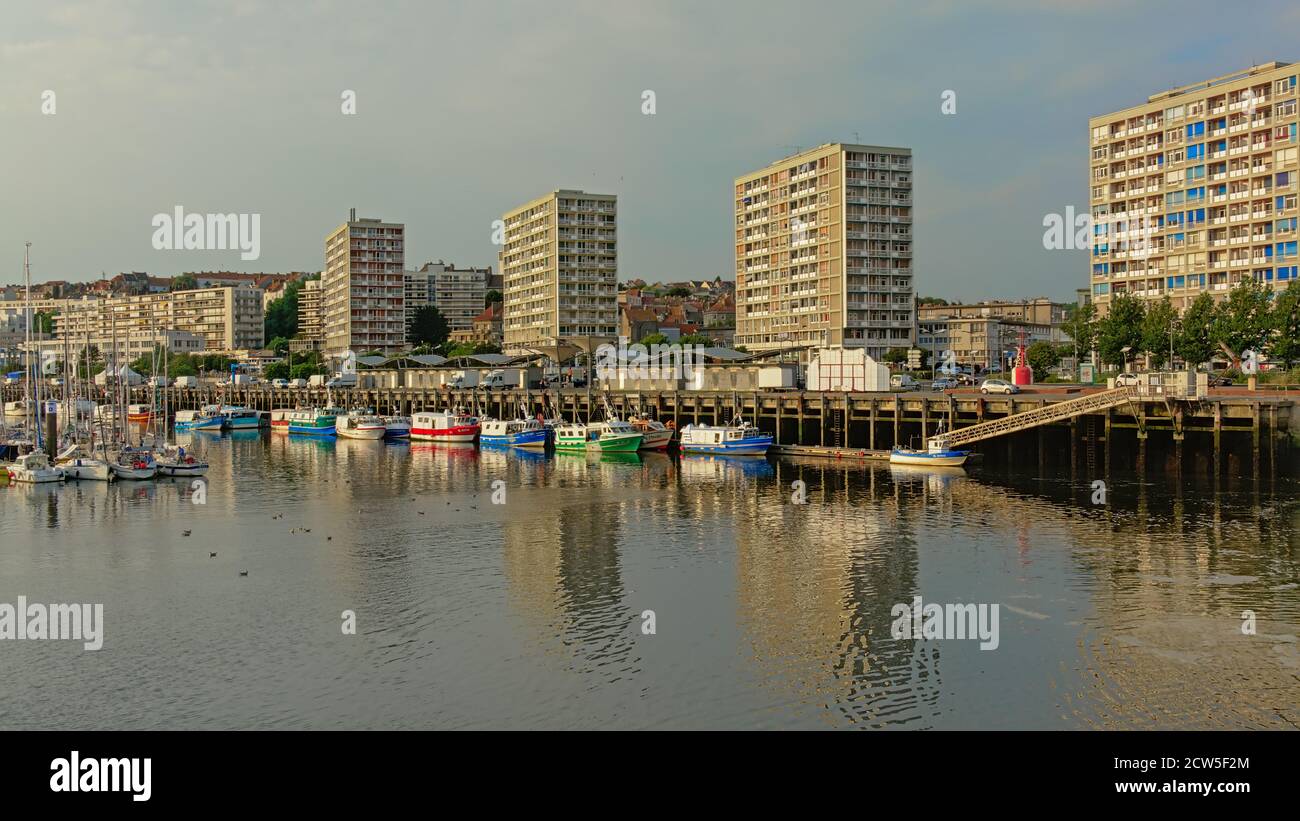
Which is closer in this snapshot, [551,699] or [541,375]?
[551,699]

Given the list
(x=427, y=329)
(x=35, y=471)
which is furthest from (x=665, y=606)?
(x=427, y=329)

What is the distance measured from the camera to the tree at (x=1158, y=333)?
8694cm

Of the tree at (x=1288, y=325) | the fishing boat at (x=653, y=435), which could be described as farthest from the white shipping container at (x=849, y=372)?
the tree at (x=1288, y=325)

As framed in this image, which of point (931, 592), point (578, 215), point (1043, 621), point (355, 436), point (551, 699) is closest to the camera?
point (551, 699)

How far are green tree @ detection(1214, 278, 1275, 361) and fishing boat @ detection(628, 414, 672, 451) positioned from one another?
41.4 metres

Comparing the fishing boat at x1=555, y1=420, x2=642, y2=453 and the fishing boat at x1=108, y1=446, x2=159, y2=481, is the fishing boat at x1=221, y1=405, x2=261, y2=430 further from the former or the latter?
the fishing boat at x1=108, y1=446, x2=159, y2=481

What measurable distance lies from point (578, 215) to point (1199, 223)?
80.5 meters

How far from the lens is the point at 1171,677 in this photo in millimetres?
23938
